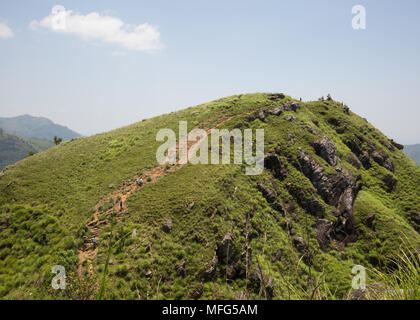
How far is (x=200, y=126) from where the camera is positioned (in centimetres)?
4262

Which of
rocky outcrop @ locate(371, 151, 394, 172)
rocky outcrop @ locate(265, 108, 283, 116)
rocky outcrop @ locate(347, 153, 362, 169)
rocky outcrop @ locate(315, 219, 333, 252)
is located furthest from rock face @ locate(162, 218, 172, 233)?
rocky outcrop @ locate(371, 151, 394, 172)

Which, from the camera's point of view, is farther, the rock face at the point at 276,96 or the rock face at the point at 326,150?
the rock face at the point at 276,96

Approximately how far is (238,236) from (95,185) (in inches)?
832

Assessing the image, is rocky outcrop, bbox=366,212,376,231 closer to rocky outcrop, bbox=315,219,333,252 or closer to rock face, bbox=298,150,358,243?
rock face, bbox=298,150,358,243

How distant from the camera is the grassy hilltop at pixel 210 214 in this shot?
17.0 meters

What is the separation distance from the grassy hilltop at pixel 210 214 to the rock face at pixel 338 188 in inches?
7.2

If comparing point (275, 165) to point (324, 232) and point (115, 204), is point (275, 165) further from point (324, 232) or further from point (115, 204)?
point (115, 204)

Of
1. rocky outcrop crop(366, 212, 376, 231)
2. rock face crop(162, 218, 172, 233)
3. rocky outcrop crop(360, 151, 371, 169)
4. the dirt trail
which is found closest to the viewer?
the dirt trail

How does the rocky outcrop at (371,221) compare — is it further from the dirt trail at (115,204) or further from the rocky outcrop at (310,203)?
the dirt trail at (115,204)

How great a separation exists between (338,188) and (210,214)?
2314cm

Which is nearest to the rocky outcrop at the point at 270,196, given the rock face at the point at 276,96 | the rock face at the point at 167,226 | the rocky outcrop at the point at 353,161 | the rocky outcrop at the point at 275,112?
the rock face at the point at 167,226

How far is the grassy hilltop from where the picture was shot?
669 inches

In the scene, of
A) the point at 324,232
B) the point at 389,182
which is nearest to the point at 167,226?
the point at 324,232

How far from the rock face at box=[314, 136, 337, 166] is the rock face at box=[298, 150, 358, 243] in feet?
6.51
